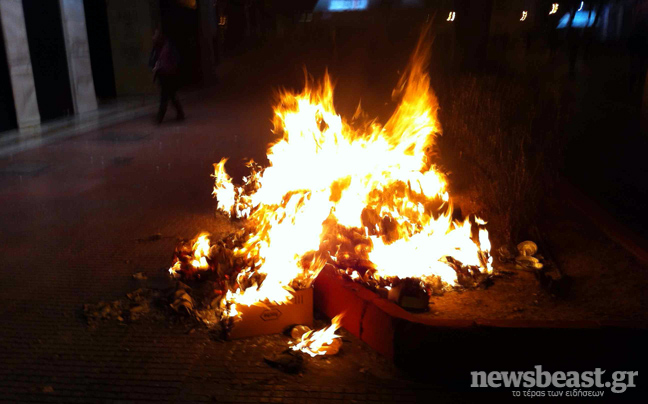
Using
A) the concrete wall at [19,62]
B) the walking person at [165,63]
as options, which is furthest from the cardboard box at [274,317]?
the concrete wall at [19,62]

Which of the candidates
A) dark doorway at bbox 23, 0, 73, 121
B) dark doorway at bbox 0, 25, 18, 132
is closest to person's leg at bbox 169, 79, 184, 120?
dark doorway at bbox 23, 0, 73, 121

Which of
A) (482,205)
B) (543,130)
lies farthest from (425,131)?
(543,130)

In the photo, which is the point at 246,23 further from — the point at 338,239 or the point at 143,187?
the point at 338,239

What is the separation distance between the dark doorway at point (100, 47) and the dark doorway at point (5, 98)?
6.99 metres

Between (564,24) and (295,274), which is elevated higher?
(564,24)

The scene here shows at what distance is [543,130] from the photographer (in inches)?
254

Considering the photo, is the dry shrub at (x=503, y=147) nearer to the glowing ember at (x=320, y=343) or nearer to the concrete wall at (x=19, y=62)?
the glowing ember at (x=320, y=343)

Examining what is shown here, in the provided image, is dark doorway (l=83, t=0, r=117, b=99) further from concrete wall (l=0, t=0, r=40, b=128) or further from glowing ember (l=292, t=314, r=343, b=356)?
glowing ember (l=292, t=314, r=343, b=356)

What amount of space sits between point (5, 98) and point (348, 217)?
10.8 meters

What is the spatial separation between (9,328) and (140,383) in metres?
1.43

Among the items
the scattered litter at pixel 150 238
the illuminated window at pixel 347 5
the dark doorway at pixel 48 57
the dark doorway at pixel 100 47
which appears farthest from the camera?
the illuminated window at pixel 347 5

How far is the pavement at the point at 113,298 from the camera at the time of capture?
11.4 feet

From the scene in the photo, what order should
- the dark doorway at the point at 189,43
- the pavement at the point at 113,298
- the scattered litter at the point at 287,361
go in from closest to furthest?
the pavement at the point at 113,298, the scattered litter at the point at 287,361, the dark doorway at the point at 189,43

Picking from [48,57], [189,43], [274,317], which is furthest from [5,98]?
[189,43]
